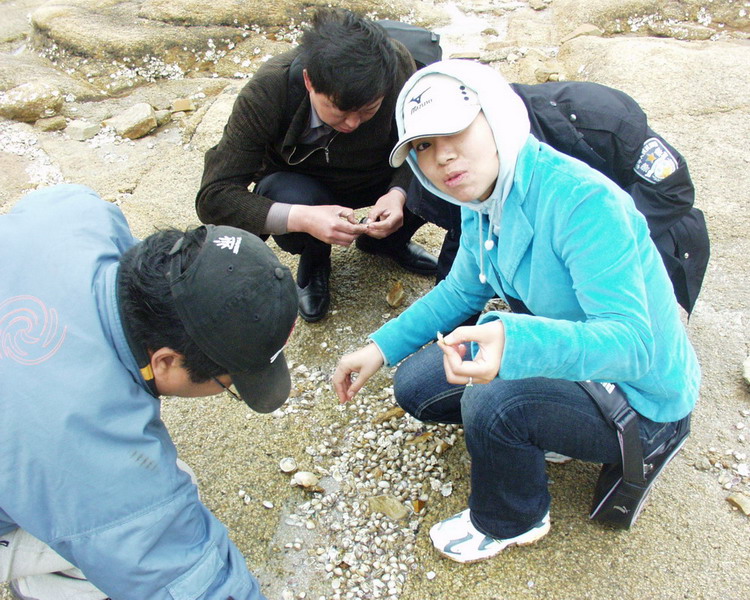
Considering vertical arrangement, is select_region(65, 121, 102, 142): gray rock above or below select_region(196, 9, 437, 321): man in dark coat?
below

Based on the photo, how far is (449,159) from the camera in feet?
4.78

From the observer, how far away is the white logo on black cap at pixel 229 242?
1337 mm

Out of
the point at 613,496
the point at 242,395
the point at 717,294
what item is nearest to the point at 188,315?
the point at 242,395

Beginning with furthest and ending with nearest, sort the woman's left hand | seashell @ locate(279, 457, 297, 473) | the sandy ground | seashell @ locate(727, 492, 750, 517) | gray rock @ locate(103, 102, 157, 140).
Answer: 1. gray rock @ locate(103, 102, 157, 140)
2. seashell @ locate(279, 457, 297, 473)
3. seashell @ locate(727, 492, 750, 517)
4. the sandy ground
5. the woman's left hand

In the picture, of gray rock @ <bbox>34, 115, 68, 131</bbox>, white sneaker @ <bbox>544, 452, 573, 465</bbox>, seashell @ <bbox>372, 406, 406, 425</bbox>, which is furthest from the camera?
gray rock @ <bbox>34, 115, 68, 131</bbox>

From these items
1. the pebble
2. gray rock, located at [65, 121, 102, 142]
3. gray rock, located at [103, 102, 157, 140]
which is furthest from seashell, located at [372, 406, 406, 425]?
gray rock, located at [65, 121, 102, 142]

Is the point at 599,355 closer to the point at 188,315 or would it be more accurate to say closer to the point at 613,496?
the point at 613,496

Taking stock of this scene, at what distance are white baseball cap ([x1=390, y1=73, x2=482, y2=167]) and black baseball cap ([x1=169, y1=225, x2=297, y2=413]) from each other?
459mm

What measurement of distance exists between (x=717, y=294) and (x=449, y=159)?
1910mm

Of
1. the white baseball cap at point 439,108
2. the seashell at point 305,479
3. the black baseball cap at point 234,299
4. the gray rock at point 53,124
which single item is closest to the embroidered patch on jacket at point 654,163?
the white baseball cap at point 439,108

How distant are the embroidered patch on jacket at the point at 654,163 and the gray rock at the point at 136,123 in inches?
136

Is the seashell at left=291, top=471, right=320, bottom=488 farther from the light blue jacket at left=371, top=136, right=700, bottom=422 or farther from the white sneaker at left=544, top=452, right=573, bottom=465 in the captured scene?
the light blue jacket at left=371, top=136, right=700, bottom=422

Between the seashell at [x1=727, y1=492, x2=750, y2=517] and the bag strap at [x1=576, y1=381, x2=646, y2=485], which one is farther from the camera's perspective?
the seashell at [x1=727, y1=492, x2=750, y2=517]

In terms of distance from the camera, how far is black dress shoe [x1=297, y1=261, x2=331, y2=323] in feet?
9.11
